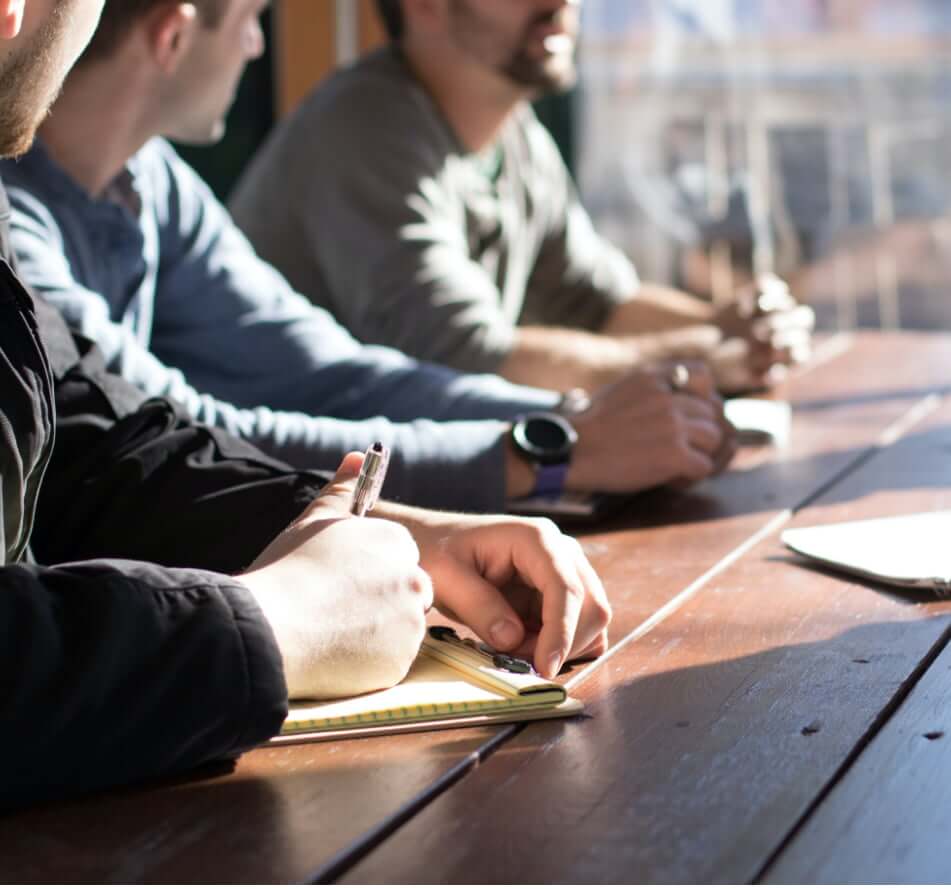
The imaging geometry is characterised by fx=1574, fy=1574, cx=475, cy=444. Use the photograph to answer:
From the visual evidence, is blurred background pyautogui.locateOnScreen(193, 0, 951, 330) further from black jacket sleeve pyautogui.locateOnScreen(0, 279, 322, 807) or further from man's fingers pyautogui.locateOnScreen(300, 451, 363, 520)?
black jacket sleeve pyautogui.locateOnScreen(0, 279, 322, 807)

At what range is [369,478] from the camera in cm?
100

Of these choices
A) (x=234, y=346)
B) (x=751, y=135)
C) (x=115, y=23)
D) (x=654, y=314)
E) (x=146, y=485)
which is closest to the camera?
(x=146, y=485)

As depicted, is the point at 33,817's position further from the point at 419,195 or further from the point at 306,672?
the point at 419,195

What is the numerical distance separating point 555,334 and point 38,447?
4.55ft

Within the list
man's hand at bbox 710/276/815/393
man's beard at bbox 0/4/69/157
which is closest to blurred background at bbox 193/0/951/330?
man's hand at bbox 710/276/815/393

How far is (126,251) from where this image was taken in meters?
1.64

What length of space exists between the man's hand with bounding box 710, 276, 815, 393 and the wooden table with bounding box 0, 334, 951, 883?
105 centimetres

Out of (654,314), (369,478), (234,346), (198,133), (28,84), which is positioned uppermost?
(28,84)

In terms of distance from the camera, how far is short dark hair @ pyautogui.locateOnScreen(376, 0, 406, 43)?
256 cm

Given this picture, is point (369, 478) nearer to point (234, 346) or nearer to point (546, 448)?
point (546, 448)

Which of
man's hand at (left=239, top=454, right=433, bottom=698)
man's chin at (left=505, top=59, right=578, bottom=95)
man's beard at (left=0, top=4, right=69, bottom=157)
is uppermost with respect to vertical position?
man's beard at (left=0, top=4, right=69, bottom=157)

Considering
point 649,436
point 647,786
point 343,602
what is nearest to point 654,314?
point 649,436

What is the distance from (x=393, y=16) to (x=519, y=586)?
173cm

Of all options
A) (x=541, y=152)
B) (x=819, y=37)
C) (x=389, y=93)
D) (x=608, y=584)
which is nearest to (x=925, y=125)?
(x=819, y=37)
